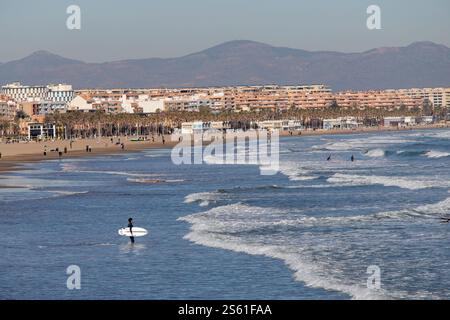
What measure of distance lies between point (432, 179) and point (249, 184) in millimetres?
9329

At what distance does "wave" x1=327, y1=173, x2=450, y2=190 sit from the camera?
46356 mm

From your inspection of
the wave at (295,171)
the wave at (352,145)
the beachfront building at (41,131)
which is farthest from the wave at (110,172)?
the beachfront building at (41,131)

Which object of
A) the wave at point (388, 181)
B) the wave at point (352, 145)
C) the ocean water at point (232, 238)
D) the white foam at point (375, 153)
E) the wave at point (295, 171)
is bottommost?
the wave at point (352, 145)

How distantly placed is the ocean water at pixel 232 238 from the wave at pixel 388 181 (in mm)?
75

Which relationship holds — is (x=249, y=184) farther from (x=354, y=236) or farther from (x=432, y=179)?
(x=354, y=236)

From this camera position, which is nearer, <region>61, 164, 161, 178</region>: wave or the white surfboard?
the white surfboard

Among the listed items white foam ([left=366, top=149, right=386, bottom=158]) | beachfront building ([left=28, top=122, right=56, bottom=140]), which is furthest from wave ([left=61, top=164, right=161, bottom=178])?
beachfront building ([left=28, top=122, right=56, bottom=140])

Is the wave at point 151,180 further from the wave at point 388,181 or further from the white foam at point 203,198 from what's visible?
the white foam at point 203,198

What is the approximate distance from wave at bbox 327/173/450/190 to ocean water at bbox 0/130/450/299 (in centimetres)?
8

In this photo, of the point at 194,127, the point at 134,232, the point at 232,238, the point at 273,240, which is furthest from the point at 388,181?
the point at 194,127

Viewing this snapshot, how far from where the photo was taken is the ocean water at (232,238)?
21.3m

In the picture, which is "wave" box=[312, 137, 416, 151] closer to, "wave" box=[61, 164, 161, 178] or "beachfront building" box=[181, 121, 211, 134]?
"wave" box=[61, 164, 161, 178]

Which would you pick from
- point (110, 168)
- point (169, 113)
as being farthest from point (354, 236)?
point (169, 113)

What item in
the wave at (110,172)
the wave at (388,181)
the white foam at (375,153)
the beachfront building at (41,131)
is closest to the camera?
the wave at (388,181)
